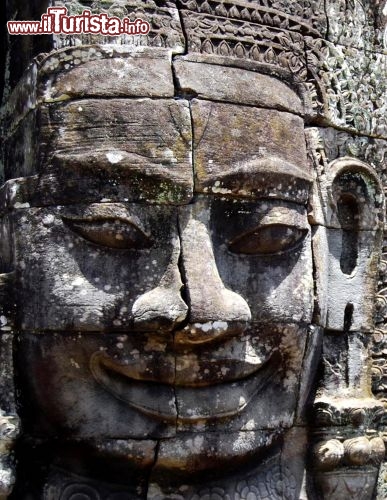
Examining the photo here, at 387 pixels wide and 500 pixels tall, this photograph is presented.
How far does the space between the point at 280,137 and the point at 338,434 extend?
4.83 feet

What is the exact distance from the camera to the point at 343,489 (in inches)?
234

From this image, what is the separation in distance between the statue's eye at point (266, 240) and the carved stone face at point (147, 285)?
0.02 meters

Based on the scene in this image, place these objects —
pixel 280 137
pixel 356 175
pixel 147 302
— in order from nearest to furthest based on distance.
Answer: pixel 147 302 < pixel 280 137 < pixel 356 175

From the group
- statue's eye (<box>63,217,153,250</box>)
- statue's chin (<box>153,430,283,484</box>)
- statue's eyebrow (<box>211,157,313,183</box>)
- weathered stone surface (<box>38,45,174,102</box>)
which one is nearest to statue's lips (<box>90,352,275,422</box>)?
statue's chin (<box>153,430,283,484</box>)

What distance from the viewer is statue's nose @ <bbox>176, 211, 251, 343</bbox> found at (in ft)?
17.7

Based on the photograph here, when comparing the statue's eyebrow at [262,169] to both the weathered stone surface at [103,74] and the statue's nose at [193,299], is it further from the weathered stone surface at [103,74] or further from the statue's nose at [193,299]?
the weathered stone surface at [103,74]

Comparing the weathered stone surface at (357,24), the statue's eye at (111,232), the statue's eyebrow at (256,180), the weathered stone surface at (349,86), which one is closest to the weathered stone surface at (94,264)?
the statue's eye at (111,232)

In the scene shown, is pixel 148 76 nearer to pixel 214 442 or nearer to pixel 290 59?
pixel 290 59

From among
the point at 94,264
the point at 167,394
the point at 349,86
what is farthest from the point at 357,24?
the point at 167,394

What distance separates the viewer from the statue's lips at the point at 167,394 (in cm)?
550

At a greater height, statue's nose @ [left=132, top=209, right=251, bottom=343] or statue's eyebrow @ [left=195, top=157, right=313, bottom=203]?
statue's eyebrow @ [left=195, top=157, right=313, bottom=203]

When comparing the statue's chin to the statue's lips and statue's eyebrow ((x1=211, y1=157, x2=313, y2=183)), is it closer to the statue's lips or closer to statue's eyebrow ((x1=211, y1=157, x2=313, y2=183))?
the statue's lips

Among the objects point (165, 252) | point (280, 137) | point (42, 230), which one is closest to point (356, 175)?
point (280, 137)

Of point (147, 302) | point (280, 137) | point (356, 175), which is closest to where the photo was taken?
point (147, 302)
